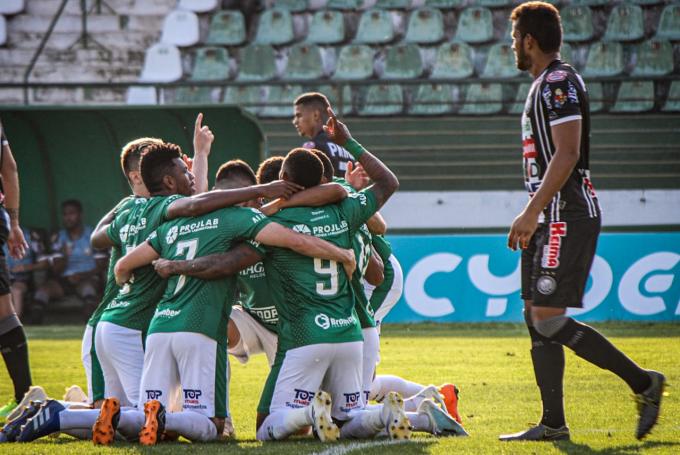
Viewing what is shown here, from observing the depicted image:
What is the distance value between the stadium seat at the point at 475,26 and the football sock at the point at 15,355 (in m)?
13.8

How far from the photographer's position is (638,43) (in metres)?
19.4

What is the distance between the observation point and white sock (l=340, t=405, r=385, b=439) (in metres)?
5.57

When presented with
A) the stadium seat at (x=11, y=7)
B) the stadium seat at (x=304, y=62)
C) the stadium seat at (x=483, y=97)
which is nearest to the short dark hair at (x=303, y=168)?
the stadium seat at (x=483, y=97)

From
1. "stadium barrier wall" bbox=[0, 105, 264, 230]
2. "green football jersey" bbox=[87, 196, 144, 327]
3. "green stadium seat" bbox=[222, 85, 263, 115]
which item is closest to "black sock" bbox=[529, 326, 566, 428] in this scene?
"green football jersey" bbox=[87, 196, 144, 327]

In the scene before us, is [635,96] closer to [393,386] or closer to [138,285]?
[393,386]

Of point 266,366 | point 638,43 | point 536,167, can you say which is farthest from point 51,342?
point 638,43

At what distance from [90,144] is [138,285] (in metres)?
12.2

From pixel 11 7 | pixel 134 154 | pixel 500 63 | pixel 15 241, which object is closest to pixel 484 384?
pixel 134 154

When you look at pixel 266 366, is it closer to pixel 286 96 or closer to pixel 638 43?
pixel 286 96

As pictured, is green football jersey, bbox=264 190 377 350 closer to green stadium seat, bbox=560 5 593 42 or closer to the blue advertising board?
the blue advertising board

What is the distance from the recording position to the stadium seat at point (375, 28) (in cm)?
1988

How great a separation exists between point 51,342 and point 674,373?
26.4 feet

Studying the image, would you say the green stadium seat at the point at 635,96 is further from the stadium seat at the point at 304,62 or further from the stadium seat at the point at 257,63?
the stadium seat at the point at 257,63

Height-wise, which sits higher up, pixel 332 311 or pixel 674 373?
pixel 332 311
